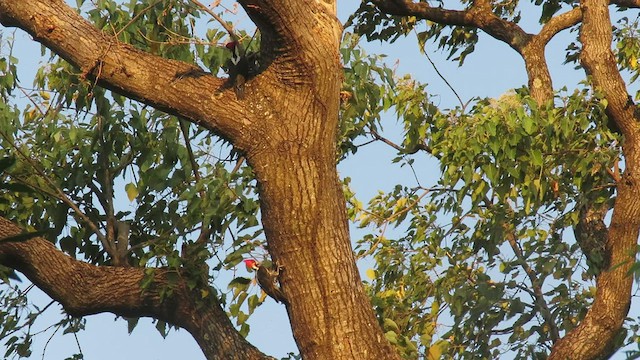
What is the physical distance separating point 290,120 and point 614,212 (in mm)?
2584

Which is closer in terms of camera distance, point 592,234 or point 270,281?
point 270,281

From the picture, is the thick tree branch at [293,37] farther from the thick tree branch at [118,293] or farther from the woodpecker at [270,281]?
the thick tree branch at [118,293]

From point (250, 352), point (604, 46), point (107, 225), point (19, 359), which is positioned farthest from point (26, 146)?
point (604, 46)

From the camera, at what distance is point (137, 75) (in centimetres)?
489

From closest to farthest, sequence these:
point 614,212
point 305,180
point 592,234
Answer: point 305,180 < point 614,212 < point 592,234

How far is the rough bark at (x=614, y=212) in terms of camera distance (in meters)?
5.82

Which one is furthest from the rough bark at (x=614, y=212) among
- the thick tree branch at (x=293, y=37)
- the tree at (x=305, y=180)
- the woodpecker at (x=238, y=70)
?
the woodpecker at (x=238, y=70)

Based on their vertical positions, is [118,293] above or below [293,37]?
below

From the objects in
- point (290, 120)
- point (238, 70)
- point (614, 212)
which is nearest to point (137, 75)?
point (238, 70)

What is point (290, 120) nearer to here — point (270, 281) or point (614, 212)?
point (270, 281)

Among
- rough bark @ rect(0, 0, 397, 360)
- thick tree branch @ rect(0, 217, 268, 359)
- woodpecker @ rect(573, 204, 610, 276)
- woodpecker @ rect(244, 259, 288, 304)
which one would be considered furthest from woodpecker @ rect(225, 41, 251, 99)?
woodpecker @ rect(573, 204, 610, 276)

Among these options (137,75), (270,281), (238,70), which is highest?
(137,75)

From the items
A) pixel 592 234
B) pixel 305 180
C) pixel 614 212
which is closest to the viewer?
pixel 305 180

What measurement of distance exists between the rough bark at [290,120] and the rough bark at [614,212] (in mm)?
1621
